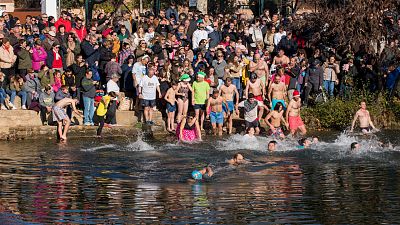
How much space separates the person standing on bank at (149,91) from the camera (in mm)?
31453

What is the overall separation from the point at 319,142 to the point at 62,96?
7.74 m

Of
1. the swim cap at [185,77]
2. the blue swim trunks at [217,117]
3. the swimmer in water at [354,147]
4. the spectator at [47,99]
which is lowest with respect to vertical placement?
the swimmer in water at [354,147]

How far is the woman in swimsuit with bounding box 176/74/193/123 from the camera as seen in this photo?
3161cm

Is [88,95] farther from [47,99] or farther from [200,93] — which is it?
[200,93]

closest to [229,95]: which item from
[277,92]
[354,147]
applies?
[277,92]

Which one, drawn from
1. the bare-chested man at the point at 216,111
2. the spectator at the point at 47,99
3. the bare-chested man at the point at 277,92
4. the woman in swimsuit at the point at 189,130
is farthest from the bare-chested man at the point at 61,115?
the bare-chested man at the point at 277,92

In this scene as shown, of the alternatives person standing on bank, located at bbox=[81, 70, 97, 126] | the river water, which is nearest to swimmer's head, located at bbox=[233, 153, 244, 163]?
the river water

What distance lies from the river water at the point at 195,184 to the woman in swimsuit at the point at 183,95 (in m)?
1.41

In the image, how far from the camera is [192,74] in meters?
32.3

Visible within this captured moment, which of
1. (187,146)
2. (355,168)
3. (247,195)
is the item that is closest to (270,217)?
(247,195)

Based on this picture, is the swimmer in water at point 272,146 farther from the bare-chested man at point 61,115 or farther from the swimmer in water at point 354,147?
the bare-chested man at point 61,115

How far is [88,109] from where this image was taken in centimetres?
3145

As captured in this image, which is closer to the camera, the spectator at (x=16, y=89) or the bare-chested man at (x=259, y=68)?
the spectator at (x=16, y=89)

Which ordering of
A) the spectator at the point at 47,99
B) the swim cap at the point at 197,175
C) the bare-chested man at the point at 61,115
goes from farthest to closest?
the spectator at the point at 47,99 → the bare-chested man at the point at 61,115 → the swim cap at the point at 197,175
